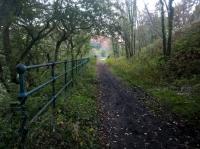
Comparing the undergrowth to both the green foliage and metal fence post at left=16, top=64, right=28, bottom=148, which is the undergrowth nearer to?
metal fence post at left=16, top=64, right=28, bottom=148

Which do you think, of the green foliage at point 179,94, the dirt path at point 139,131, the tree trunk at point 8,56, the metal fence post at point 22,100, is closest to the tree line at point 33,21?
the tree trunk at point 8,56

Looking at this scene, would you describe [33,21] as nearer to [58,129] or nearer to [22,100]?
[58,129]

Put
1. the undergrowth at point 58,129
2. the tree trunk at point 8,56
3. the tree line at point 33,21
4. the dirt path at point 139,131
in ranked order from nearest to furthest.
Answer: the undergrowth at point 58,129, the dirt path at point 139,131, the tree line at point 33,21, the tree trunk at point 8,56

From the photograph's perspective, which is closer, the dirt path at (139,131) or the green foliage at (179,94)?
the dirt path at (139,131)

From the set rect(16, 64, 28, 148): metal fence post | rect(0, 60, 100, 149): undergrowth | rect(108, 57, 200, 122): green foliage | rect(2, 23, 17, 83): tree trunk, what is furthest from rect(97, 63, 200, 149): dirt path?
rect(2, 23, 17, 83): tree trunk

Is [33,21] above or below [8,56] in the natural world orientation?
above

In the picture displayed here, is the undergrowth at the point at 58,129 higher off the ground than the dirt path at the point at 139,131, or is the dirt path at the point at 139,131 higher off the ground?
the undergrowth at the point at 58,129

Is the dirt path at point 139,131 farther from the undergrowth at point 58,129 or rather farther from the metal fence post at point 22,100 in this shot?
the metal fence post at point 22,100

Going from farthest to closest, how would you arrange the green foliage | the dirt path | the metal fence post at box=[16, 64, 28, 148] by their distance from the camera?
the green foliage, the dirt path, the metal fence post at box=[16, 64, 28, 148]

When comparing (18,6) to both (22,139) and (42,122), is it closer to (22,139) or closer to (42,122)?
(42,122)

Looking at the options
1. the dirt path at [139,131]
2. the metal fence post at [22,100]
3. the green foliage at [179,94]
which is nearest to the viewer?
the metal fence post at [22,100]

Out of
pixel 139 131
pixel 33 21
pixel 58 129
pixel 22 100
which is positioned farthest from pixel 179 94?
pixel 22 100

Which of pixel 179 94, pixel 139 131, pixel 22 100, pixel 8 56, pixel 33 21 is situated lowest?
pixel 139 131

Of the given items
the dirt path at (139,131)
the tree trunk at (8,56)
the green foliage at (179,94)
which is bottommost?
the dirt path at (139,131)
